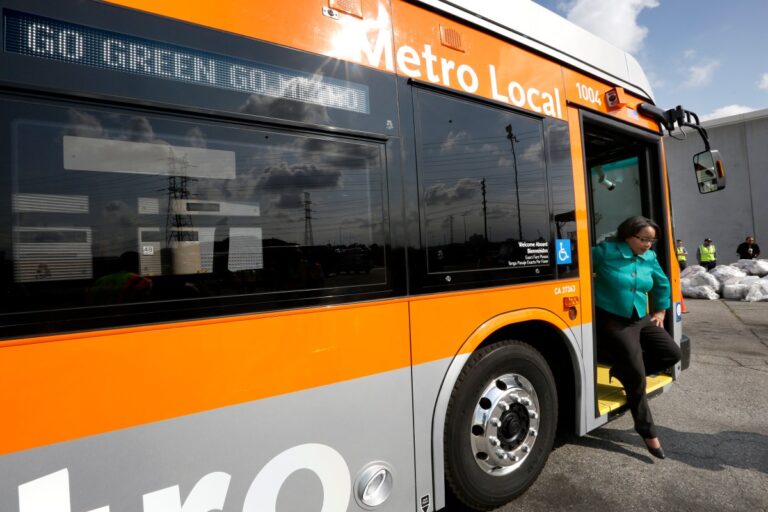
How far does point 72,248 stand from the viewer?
1.47 metres

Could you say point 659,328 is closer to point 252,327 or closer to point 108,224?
point 252,327

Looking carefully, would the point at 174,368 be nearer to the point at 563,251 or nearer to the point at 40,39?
the point at 40,39

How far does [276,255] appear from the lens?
1.84 metres

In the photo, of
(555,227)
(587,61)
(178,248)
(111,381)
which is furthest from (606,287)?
(111,381)

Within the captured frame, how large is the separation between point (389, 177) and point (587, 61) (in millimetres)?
2164

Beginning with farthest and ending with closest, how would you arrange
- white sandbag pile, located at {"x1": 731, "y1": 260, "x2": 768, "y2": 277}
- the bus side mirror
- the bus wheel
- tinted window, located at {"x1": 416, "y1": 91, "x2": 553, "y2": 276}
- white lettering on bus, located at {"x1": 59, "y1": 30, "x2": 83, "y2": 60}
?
white sandbag pile, located at {"x1": 731, "y1": 260, "x2": 768, "y2": 277} → the bus side mirror → the bus wheel → tinted window, located at {"x1": 416, "y1": 91, "x2": 553, "y2": 276} → white lettering on bus, located at {"x1": 59, "y1": 30, "x2": 83, "y2": 60}

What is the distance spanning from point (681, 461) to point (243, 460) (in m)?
3.11

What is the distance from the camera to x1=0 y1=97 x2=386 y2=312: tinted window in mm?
1409

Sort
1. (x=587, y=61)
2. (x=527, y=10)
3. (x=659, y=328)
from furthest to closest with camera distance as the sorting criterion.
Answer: (x=659, y=328) < (x=587, y=61) < (x=527, y=10)

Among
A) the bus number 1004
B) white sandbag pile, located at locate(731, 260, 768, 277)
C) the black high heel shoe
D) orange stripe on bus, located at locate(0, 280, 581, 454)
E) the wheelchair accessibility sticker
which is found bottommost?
the black high heel shoe

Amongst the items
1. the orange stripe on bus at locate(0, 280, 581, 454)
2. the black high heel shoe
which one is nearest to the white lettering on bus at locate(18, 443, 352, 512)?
the orange stripe on bus at locate(0, 280, 581, 454)

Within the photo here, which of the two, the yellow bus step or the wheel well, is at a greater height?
the wheel well

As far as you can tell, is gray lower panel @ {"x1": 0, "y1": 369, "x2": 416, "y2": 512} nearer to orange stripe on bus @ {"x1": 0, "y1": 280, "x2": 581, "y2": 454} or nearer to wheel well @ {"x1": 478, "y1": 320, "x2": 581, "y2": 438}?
orange stripe on bus @ {"x1": 0, "y1": 280, "x2": 581, "y2": 454}

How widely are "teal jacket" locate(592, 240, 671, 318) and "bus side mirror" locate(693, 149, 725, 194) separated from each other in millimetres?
1150
